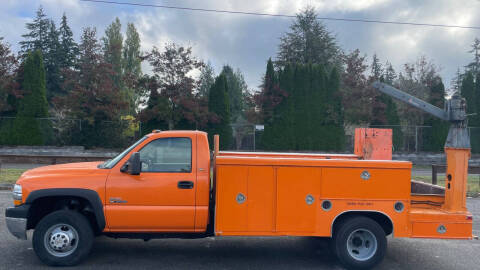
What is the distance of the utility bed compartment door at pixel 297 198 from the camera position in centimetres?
631

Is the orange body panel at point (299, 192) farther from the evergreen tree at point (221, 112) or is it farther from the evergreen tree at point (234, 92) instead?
the evergreen tree at point (234, 92)

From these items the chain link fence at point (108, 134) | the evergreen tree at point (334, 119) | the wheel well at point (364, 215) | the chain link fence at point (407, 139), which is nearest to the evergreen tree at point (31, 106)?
the chain link fence at point (108, 134)

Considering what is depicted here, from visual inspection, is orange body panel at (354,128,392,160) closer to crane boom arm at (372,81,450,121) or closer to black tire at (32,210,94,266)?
crane boom arm at (372,81,450,121)

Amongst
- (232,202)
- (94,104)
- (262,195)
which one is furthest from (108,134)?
(262,195)

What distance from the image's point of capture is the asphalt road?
21.8 ft

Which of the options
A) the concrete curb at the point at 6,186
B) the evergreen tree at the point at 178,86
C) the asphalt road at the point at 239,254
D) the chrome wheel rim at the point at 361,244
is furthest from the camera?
the evergreen tree at the point at 178,86

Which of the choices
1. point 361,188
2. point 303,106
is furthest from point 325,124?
point 361,188

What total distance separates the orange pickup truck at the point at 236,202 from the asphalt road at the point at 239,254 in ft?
1.85

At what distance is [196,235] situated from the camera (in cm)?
659

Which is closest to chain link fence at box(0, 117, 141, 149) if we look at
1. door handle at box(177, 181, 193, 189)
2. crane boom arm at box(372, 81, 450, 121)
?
door handle at box(177, 181, 193, 189)

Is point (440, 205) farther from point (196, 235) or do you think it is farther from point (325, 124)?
point (325, 124)

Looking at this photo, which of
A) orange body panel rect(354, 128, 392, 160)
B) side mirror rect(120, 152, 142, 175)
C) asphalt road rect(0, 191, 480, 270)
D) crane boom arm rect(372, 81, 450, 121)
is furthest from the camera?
orange body panel rect(354, 128, 392, 160)

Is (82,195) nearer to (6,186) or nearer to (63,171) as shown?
(63,171)

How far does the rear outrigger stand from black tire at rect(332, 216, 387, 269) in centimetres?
1
